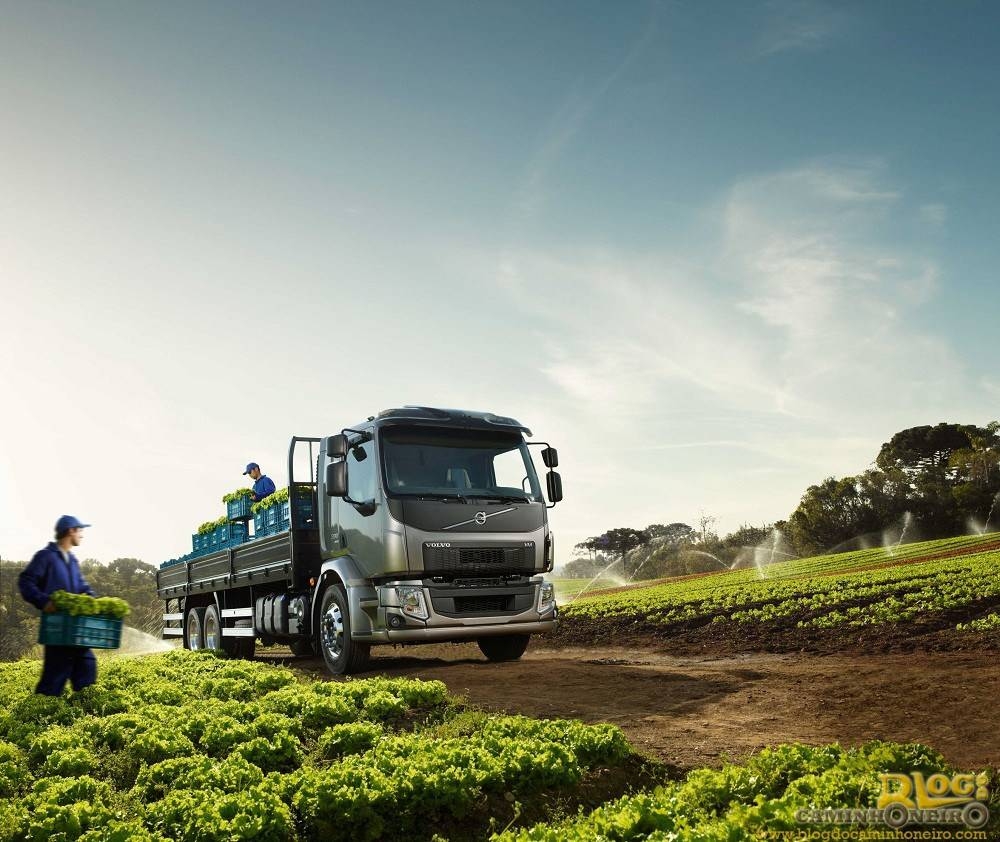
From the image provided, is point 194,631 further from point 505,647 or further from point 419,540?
point 419,540

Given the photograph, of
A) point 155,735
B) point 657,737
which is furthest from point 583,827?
point 155,735

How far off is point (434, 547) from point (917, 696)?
19.8ft

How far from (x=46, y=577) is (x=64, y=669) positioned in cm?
136

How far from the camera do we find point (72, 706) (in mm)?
10102

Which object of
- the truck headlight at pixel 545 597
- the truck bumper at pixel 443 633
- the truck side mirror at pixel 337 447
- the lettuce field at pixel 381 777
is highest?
the truck side mirror at pixel 337 447

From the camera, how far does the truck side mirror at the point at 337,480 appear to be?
11.1 metres

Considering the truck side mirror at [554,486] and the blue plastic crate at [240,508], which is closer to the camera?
the truck side mirror at [554,486]

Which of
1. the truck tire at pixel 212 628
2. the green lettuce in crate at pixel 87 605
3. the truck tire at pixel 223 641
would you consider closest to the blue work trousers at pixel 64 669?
the green lettuce in crate at pixel 87 605

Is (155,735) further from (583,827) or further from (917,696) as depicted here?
(917,696)

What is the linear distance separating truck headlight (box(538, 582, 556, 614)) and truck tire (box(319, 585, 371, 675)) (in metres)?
2.57

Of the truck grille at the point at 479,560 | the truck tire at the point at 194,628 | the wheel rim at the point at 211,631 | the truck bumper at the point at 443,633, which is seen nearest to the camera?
the truck bumper at the point at 443,633

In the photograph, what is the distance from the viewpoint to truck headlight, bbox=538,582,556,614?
11.9 m

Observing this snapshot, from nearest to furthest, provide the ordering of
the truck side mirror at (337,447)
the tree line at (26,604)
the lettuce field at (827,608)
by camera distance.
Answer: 1. the truck side mirror at (337,447)
2. the lettuce field at (827,608)
3. the tree line at (26,604)

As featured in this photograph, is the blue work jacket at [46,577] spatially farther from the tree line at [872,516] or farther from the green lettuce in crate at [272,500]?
the tree line at [872,516]
